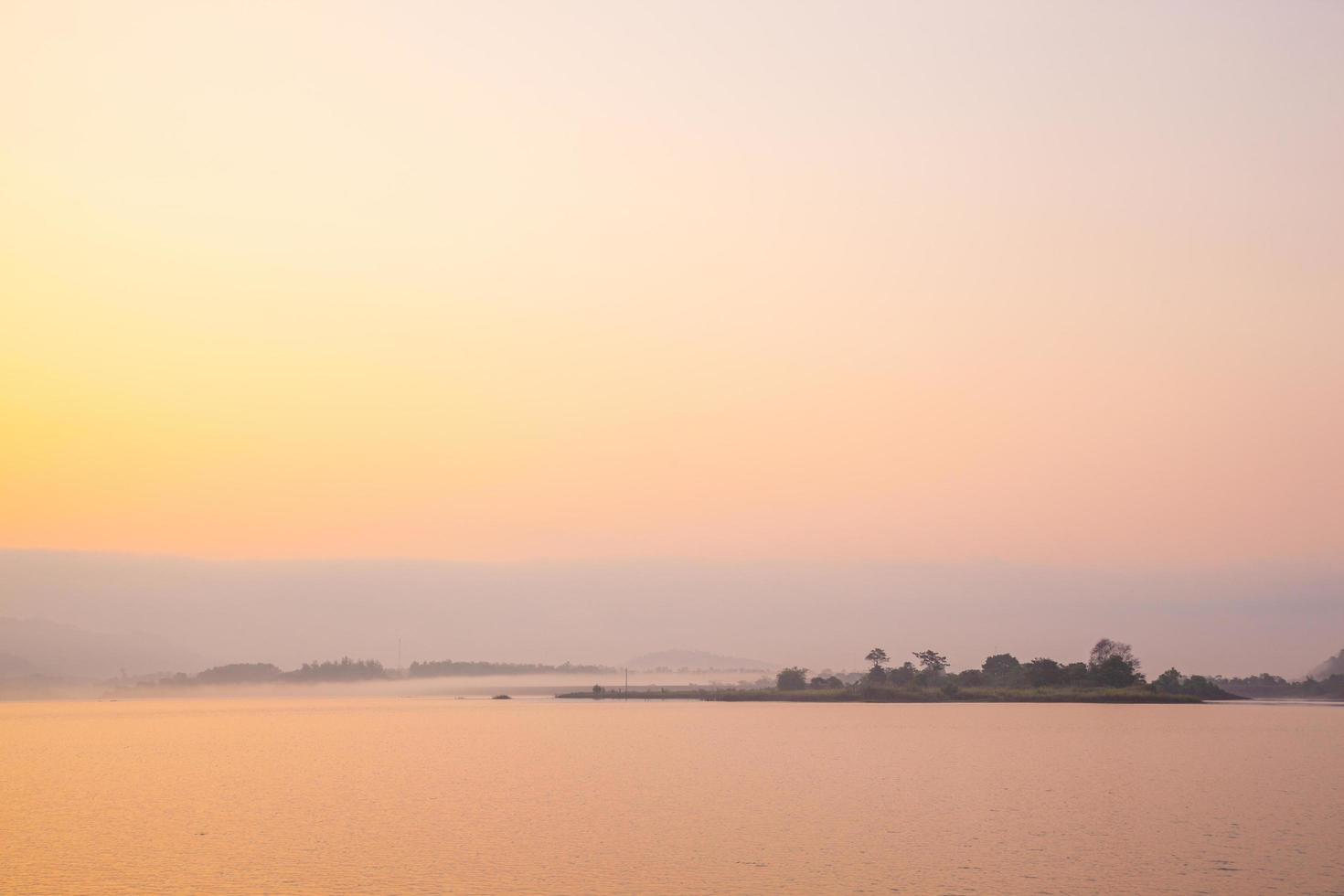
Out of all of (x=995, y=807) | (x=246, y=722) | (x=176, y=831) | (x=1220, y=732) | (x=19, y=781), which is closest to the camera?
(x=176, y=831)

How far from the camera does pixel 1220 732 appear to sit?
125 metres

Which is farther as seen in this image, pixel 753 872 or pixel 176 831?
pixel 176 831

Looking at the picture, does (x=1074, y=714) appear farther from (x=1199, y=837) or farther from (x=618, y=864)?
(x=618, y=864)

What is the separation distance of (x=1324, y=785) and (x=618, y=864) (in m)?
49.7

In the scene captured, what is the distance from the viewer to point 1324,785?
2761 inches

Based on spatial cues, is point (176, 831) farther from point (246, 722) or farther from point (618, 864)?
point (246, 722)

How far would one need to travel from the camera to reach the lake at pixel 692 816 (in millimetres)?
41812

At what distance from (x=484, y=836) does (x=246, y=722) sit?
A: 15156 centimetres

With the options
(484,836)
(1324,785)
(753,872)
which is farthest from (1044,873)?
(1324,785)

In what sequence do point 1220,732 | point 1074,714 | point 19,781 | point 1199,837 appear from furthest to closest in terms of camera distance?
point 1074,714, point 1220,732, point 19,781, point 1199,837

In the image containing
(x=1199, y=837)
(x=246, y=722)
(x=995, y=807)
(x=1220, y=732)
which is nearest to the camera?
(x=1199, y=837)

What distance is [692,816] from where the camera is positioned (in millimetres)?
58000

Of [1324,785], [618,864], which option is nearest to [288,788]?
[618,864]

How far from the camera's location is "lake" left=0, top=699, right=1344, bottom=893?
137 feet
